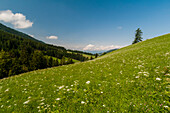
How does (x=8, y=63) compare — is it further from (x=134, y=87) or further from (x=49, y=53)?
(x=49, y=53)

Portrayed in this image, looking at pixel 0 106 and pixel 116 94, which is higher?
pixel 116 94

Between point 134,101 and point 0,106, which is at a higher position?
point 134,101

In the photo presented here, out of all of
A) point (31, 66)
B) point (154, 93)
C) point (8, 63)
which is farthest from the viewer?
point (31, 66)

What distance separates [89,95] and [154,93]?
12.8 feet

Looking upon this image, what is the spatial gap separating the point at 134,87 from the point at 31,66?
70715 millimetres

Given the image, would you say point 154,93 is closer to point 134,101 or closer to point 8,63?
point 134,101

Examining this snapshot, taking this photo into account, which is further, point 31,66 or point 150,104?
point 31,66

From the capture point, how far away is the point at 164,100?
3609mm

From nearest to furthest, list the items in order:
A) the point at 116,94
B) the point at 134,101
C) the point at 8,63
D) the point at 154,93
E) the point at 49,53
→ the point at 134,101
the point at 154,93
the point at 116,94
the point at 8,63
the point at 49,53

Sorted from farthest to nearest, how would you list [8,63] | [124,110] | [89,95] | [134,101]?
[8,63] → [89,95] → [134,101] → [124,110]

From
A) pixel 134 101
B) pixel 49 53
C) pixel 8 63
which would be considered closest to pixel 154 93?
pixel 134 101

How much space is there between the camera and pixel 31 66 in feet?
192

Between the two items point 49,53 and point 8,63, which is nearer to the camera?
point 8,63

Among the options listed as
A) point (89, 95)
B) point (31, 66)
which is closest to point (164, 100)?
point (89, 95)
